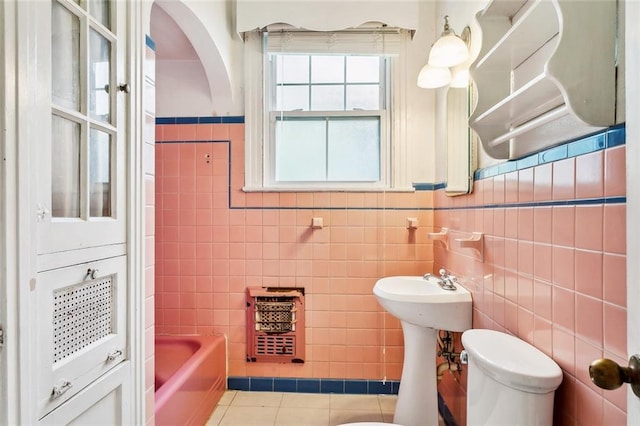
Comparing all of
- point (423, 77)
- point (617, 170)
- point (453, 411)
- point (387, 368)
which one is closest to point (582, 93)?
Result: point (617, 170)

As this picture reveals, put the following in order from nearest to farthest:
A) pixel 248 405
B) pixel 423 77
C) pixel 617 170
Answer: pixel 617 170, pixel 423 77, pixel 248 405

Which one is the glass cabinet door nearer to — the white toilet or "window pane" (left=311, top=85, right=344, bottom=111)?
the white toilet

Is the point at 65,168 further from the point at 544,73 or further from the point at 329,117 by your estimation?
the point at 329,117

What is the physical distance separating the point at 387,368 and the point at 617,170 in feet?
5.73

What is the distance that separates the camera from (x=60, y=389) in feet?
Result: 2.48

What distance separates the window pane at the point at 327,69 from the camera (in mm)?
2133

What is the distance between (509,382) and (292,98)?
6.32ft

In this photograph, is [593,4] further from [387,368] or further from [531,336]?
[387,368]

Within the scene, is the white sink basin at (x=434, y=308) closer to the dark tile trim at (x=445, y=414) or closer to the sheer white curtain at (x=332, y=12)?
the dark tile trim at (x=445, y=414)

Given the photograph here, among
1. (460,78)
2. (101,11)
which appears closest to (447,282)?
(460,78)

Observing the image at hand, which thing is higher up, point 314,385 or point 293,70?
point 293,70

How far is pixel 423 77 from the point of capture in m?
1.64

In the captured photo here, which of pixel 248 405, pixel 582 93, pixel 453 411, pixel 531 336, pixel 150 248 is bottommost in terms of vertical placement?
pixel 248 405

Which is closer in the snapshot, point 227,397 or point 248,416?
point 248,416
